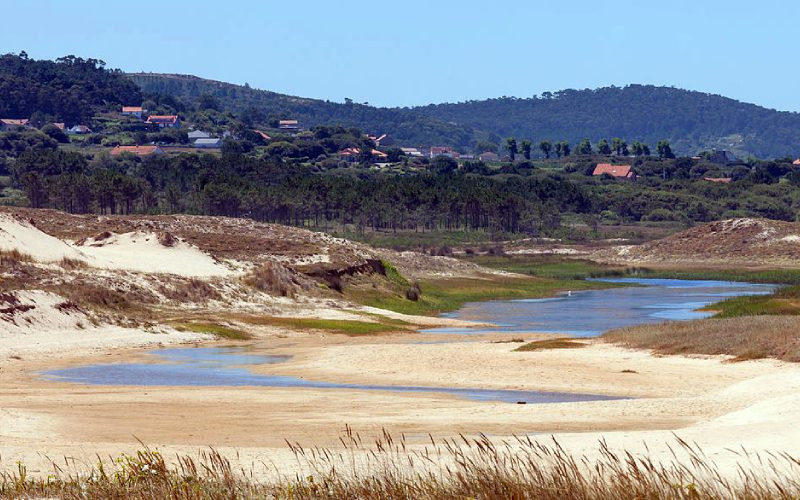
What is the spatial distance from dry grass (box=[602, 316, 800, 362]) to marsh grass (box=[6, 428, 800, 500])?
74.0 ft

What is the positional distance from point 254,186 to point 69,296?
4632 inches

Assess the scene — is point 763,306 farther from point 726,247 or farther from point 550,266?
point 726,247

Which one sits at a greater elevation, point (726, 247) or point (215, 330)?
point (726, 247)

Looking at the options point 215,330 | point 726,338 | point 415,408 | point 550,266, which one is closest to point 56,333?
point 215,330

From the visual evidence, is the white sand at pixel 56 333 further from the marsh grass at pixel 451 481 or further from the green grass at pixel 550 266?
the green grass at pixel 550 266

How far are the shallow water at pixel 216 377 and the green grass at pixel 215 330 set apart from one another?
770cm

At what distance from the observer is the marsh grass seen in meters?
17.6

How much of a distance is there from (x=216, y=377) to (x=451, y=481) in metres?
25.6

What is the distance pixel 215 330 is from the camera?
61.6 metres

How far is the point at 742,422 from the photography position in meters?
26.5

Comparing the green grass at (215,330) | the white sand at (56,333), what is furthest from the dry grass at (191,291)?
the white sand at (56,333)

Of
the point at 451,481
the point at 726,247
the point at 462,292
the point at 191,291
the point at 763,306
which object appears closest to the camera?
the point at 451,481

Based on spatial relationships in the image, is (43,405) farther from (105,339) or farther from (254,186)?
(254,186)

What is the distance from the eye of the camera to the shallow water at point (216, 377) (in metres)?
37.3
